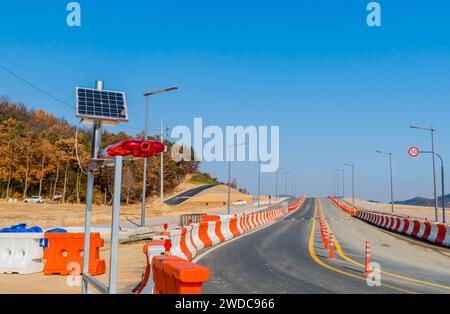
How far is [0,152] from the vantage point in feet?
253

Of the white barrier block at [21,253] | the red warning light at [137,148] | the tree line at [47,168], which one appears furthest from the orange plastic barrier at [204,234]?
the tree line at [47,168]

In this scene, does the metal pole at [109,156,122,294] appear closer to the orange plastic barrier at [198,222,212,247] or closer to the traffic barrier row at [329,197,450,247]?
the orange plastic barrier at [198,222,212,247]

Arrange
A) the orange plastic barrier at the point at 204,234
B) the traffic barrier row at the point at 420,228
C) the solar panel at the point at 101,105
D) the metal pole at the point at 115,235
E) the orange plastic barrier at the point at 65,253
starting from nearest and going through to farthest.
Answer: the metal pole at the point at 115,235 < the solar panel at the point at 101,105 < the orange plastic barrier at the point at 65,253 < the orange plastic barrier at the point at 204,234 < the traffic barrier row at the point at 420,228

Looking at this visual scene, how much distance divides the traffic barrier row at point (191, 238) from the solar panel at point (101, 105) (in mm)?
2402

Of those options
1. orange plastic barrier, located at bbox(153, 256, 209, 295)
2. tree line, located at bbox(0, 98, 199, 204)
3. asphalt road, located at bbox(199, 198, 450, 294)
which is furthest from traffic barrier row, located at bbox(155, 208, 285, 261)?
tree line, located at bbox(0, 98, 199, 204)

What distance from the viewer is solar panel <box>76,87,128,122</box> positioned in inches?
261

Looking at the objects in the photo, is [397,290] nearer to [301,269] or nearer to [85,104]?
[301,269]

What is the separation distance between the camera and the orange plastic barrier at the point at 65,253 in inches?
480

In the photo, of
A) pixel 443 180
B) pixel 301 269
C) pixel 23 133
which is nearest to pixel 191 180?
pixel 23 133

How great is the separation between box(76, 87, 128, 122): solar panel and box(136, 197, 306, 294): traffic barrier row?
2402mm

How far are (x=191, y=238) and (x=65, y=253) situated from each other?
18.5ft

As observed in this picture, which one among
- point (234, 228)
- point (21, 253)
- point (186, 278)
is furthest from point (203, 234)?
point (186, 278)

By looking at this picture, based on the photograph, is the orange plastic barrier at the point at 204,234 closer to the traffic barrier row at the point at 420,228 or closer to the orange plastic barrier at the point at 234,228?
the orange plastic barrier at the point at 234,228
